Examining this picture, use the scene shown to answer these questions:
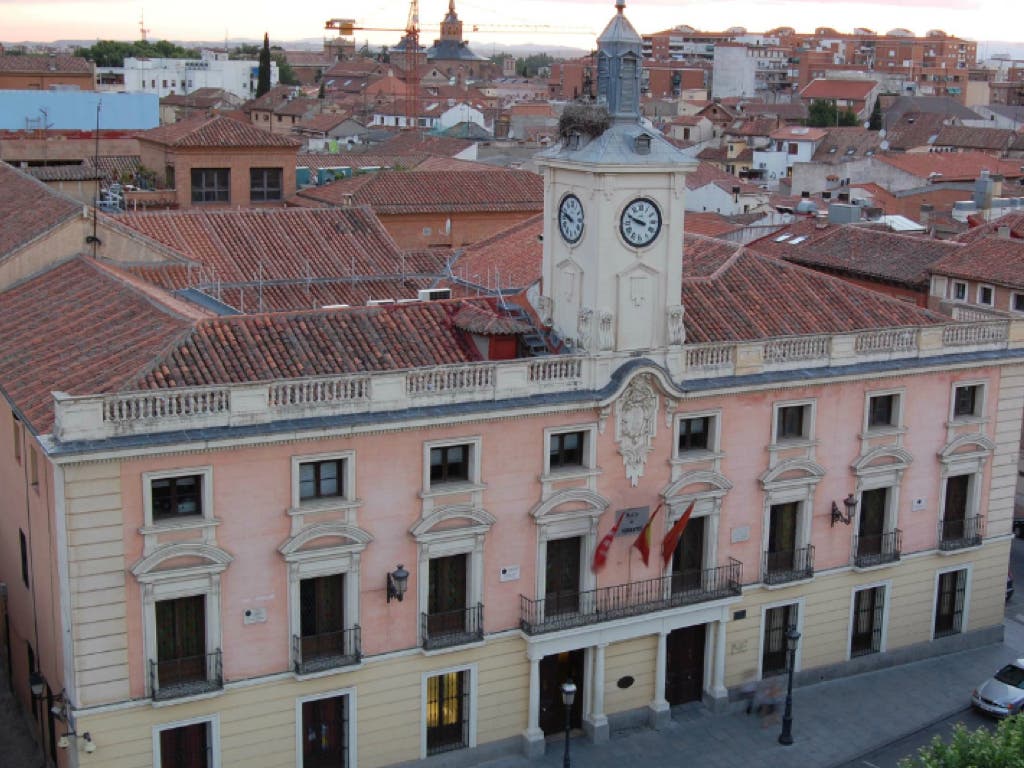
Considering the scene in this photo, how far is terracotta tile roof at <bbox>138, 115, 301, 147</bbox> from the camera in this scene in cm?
5766

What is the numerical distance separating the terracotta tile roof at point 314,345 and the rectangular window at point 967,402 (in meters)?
14.9

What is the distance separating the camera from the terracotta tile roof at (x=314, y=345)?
2867 centimetres

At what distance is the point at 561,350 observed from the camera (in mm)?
32906

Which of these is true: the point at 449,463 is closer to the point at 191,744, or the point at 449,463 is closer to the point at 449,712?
the point at 449,712

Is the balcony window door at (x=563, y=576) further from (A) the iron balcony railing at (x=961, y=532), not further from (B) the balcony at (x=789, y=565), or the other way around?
(A) the iron balcony railing at (x=961, y=532)

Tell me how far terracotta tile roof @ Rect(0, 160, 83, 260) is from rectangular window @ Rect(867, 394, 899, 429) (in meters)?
23.8

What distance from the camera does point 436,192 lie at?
5881 centimetres

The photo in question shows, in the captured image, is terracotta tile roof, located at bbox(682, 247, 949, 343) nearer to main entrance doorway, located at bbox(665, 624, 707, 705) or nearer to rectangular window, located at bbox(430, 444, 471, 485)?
rectangular window, located at bbox(430, 444, 471, 485)

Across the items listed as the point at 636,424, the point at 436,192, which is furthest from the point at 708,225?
the point at 636,424

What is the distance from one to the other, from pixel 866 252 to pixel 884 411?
2260 centimetres

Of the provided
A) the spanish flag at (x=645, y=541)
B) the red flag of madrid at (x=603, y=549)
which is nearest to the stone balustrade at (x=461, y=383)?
the red flag of madrid at (x=603, y=549)

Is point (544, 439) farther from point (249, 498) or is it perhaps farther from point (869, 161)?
point (869, 161)

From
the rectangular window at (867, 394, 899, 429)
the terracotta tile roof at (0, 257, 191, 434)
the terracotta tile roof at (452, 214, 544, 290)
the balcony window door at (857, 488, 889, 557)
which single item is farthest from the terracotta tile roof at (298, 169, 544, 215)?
the balcony window door at (857, 488, 889, 557)

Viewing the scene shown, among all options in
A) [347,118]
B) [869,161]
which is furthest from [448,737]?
[347,118]
